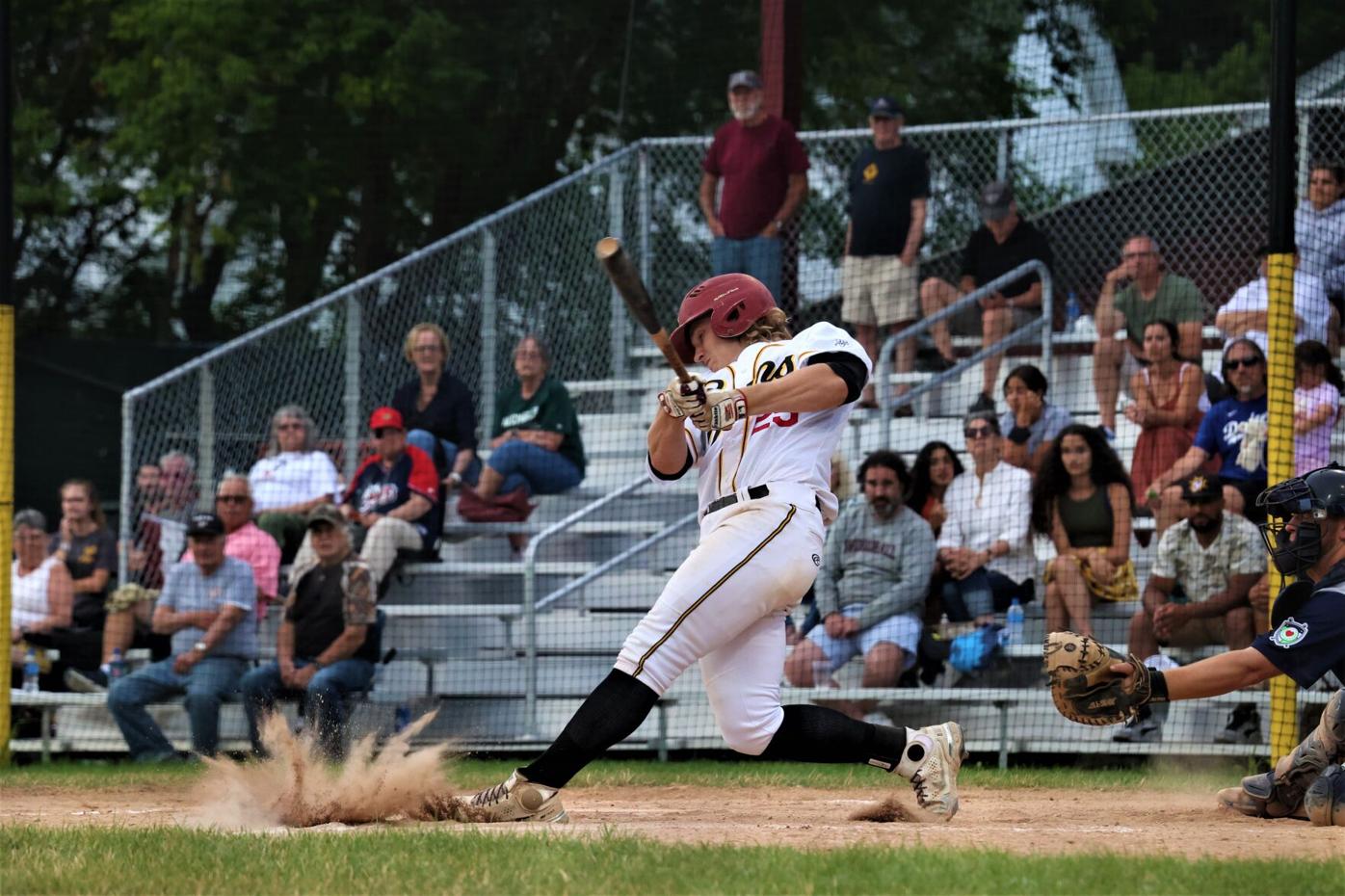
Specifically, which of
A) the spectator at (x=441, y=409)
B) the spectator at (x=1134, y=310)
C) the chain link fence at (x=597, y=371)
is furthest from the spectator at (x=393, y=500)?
the spectator at (x=1134, y=310)

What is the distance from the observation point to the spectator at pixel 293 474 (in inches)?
478

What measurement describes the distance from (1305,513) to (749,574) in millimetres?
1906

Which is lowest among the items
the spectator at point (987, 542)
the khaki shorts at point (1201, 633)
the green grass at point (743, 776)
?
the green grass at point (743, 776)

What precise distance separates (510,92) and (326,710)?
7.23 meters

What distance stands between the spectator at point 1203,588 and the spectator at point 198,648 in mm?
4951

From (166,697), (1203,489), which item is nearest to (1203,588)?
(1203,489)

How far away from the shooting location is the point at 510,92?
610 inches

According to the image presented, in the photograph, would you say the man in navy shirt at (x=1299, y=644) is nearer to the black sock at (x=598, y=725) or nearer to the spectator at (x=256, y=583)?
the black sock at (x=598, y=725)

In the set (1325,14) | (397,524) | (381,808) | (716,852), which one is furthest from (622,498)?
(716,852)

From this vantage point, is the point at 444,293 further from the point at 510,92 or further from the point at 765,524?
the point at 765,524

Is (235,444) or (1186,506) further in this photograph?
(235,444)

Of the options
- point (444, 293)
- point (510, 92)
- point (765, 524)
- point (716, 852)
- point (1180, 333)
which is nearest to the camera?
point (716, 852)

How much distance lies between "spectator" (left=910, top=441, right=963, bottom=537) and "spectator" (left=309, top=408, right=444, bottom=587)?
10.2 ft

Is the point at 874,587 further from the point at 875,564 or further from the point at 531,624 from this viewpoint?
the point at 531,624
